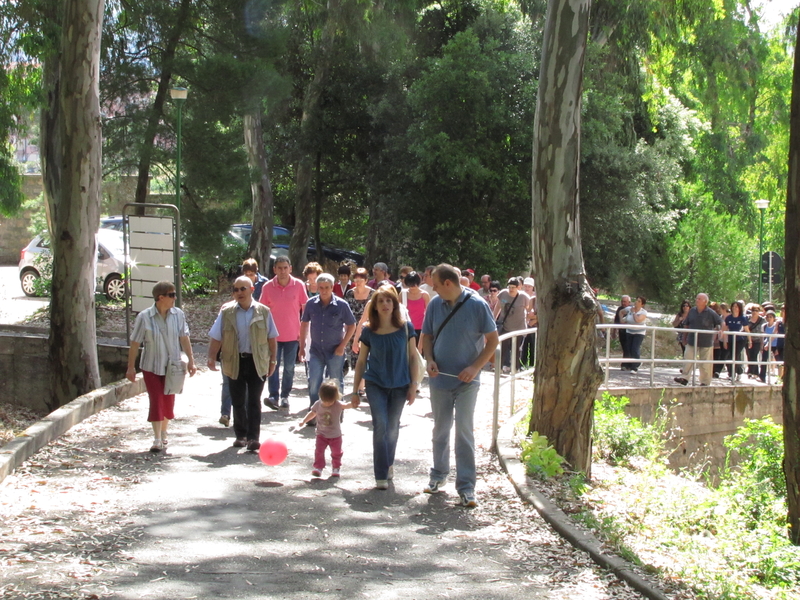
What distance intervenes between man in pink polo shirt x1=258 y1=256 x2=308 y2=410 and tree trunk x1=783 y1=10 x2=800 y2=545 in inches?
247

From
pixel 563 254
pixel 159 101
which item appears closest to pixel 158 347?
pixel 563 254

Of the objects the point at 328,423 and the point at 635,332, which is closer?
the point at 328,423

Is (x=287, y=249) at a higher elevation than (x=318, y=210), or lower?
lower

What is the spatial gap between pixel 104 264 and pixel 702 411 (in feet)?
50.6

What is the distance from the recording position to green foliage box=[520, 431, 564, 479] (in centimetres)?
841

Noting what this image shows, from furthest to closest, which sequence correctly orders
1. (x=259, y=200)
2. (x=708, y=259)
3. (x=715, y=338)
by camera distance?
(x=708, y=259), (x=259, y=200), (x=715, y=338)

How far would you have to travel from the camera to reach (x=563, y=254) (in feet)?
30.1

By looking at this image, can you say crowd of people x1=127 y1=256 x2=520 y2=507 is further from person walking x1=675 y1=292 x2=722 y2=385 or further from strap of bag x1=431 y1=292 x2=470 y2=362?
person walking x1=675 y1=292 x2=722 y2=385

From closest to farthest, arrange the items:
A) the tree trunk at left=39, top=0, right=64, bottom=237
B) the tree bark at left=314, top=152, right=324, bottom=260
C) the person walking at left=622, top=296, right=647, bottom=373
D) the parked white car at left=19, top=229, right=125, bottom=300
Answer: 1. the person walking at left=622, top=296, right=647, bottom=373
2. the tree trunk at left=39, top=0, right=64, bottom=237
3. the parked white car at left=19, top=229, right=125, bottom=300
4. the tree bark at left=314, top=152, right=324, bottom=260

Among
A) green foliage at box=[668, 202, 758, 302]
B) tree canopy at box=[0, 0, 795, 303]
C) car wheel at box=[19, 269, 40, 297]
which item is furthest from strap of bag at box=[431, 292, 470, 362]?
green foliage at box=[668, 202, 758, 302]

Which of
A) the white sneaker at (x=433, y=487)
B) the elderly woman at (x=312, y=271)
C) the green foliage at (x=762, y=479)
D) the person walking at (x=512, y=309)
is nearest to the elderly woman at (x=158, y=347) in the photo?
the elderly woman at (x=312, y=271)

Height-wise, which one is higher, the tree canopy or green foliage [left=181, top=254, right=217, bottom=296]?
the tree canopy

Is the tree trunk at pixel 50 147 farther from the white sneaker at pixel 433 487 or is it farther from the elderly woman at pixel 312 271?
the white sneaker at pixel 433 487

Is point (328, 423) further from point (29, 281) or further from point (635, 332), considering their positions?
point (29, 281)
